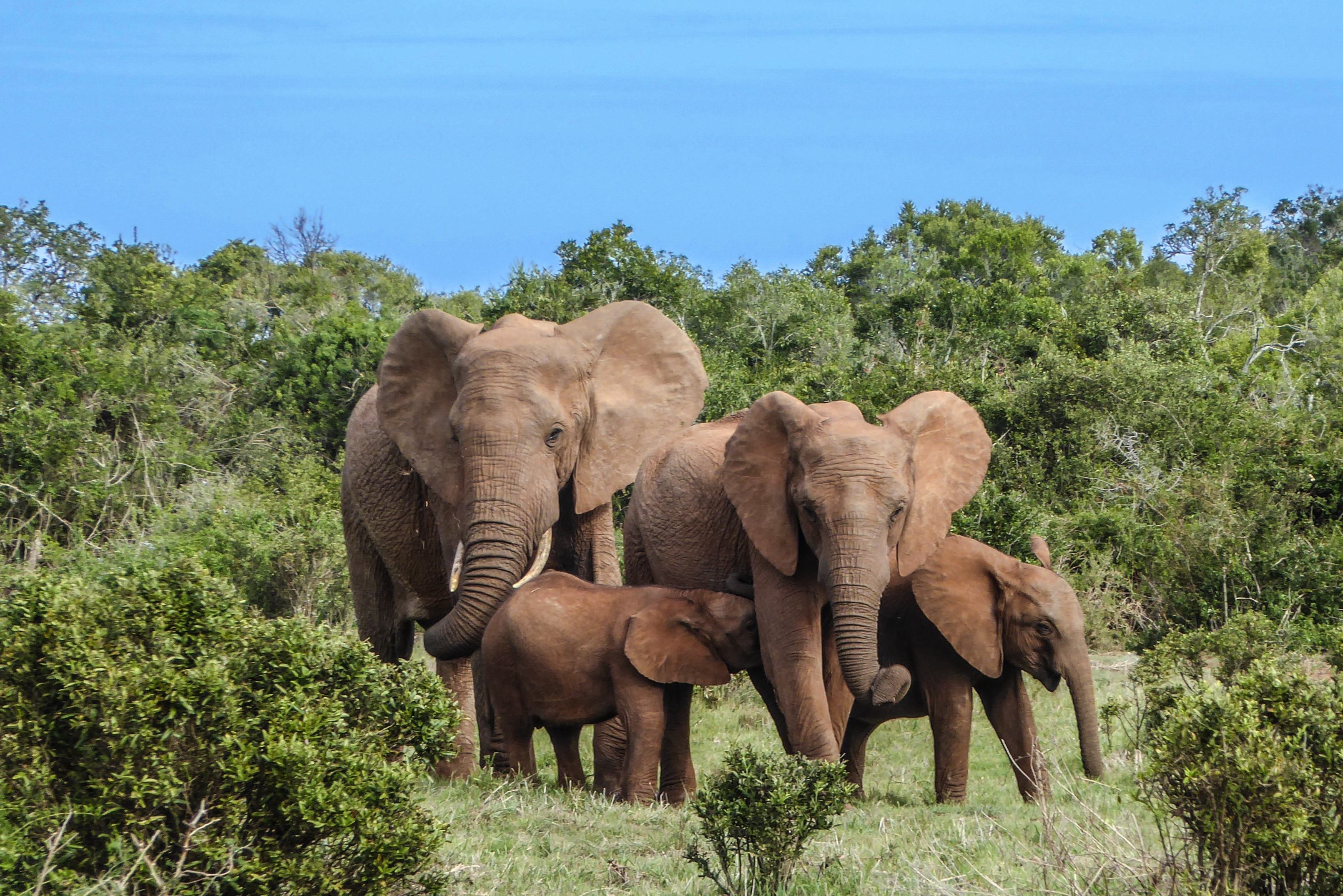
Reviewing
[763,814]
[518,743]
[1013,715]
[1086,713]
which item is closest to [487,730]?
[518,743]

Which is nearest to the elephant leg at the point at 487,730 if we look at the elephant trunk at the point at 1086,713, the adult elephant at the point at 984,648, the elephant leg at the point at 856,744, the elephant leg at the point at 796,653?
the elephant leg at the point at 796,653

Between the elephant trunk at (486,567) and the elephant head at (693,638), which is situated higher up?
the elephant trunk at (486,567)

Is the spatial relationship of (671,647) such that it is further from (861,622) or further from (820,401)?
(820,401)

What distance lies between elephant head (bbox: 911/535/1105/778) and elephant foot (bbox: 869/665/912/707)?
2.44 feet

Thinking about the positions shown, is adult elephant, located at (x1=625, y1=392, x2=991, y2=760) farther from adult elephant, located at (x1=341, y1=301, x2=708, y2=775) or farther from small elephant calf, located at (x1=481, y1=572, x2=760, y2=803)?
adult elephant, located at (x1=341, y1=301, x2=708, y2=775)

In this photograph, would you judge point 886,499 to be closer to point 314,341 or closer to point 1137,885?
point 1137,885

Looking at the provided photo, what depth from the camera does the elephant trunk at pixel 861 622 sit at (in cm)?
711

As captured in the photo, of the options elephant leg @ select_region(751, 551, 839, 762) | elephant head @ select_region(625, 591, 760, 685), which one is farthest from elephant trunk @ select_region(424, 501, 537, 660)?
elephant leg @ select_region(751, 551, 839, 762)

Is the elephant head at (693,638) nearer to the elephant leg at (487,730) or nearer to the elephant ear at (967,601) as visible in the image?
the elephant ear at (967,601)

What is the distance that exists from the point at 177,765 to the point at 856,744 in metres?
4.66

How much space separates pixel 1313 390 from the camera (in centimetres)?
1977

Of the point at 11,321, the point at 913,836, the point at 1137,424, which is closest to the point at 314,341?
the point at 11,321

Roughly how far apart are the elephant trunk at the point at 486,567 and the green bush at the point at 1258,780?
11.7ft

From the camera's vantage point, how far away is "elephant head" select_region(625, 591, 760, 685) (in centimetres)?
779
